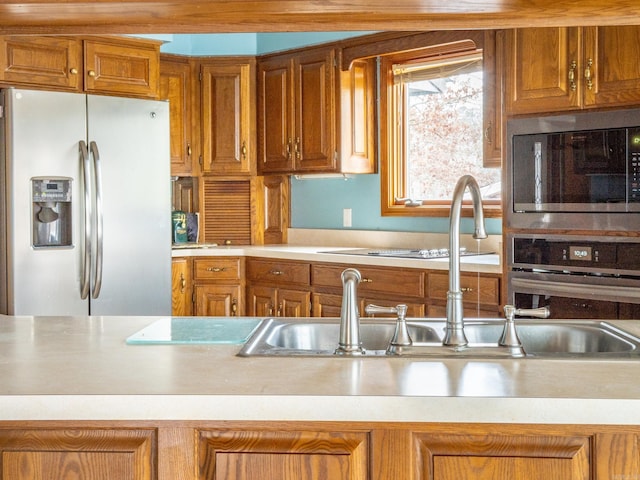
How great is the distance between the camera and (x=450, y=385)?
1.40 metres

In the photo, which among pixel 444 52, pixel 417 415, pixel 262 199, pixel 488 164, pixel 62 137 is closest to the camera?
pixel 417 415

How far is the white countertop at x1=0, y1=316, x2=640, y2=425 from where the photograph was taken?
131 centimetres

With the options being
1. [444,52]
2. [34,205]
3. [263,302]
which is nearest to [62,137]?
[34,205]

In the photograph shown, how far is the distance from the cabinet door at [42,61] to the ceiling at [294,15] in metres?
2.32

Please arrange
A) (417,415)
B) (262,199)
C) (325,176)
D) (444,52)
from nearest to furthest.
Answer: (417,415)
(444,52)
(325,176)
(262,199)

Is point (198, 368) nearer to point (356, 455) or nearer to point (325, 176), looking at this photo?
point (356, 455)

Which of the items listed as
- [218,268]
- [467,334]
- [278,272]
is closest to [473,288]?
[278,272]

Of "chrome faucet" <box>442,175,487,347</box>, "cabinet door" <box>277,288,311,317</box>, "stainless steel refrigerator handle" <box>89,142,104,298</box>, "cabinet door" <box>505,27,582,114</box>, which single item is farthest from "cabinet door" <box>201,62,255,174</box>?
"chrome faucet" <box>442,175,487,347</box>

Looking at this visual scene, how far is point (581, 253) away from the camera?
329 cm

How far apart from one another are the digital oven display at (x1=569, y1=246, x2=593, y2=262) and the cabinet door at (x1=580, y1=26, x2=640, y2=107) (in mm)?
582

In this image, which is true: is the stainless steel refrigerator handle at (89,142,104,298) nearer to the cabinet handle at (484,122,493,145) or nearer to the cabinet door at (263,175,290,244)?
the cabinet door at (263,175,290,244)

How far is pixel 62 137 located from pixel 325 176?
1.63 meters

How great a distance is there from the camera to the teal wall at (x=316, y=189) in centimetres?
479

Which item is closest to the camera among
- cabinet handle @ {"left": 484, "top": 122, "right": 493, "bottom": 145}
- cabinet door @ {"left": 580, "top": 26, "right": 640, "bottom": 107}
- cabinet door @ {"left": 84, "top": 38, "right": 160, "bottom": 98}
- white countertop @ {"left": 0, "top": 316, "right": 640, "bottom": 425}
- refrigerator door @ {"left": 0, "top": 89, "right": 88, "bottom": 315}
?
white countertop @ {"left": 0, "top": 316, "right": 640, "bottom": 425}
